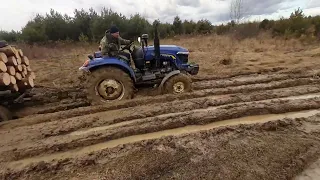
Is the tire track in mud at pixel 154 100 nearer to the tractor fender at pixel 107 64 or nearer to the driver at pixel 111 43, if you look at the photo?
the tractor fender at pixel 107 64

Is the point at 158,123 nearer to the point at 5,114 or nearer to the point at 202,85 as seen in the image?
the point at 202,85

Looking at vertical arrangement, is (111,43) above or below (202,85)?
above

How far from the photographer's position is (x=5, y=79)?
531 centimetres

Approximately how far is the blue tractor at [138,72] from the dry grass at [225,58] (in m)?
2.56

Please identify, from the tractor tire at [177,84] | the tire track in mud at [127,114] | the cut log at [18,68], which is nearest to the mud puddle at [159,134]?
the tire track in mud at [127,114]

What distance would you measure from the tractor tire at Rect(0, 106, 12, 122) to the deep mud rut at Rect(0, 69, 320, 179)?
0.82 feet

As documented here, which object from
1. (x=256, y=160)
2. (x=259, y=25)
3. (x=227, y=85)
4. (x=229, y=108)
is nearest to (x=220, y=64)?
(x=227, y=85)

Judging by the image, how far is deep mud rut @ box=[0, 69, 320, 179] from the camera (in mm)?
3332

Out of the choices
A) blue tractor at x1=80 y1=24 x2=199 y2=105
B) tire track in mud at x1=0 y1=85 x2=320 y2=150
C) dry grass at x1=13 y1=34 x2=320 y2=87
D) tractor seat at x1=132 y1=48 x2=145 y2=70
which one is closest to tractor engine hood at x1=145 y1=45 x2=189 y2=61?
blue tractor at x1=80 y1=24 x2=199 y2=105

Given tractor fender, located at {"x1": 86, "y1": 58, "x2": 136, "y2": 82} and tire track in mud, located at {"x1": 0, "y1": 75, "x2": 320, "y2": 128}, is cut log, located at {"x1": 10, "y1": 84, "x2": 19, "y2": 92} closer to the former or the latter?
tire track in mud, located at {"x1": 0, "y1": 75, "x2": 320, "y2": 128}

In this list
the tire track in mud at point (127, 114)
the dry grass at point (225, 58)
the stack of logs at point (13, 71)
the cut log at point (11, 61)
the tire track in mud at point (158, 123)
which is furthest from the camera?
the dry grass at point (225, 58)

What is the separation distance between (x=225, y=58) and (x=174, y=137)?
7692mm

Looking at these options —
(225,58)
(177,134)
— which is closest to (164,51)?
(177,134)

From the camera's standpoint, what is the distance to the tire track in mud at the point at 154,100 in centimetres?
539
